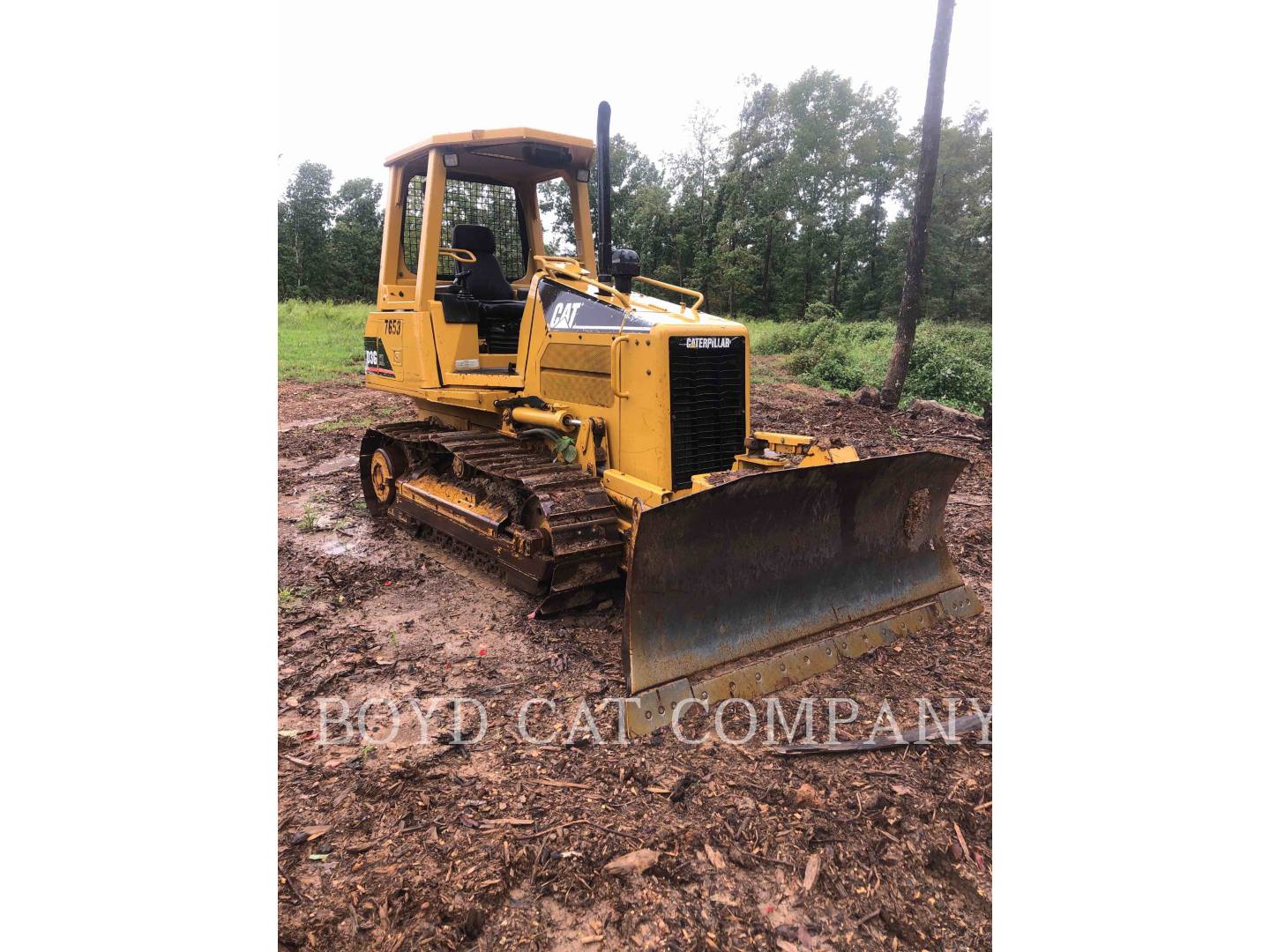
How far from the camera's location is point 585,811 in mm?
2635

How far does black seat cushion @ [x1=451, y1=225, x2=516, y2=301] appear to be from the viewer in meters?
5.47

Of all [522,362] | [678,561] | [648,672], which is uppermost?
[522,362]

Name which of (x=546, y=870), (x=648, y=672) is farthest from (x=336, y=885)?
(x=648, y=672)

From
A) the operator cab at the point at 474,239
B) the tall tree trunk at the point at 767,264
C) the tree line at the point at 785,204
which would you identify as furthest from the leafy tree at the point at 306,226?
the tall tree trunk at the point at 767,264

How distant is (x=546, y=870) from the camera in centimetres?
235

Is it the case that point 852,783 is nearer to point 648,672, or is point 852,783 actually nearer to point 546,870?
point 648,672

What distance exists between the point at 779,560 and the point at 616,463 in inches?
48.7

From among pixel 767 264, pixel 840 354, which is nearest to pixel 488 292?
pixel 840 354

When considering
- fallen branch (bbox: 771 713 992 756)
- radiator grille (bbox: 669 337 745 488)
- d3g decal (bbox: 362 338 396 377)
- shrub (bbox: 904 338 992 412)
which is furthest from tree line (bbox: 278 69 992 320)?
fallen branch (bbox: 771 713 992 756)

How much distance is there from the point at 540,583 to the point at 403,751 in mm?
1283

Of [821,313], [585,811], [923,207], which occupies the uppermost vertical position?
[923,207]

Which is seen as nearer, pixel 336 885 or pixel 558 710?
pixel 336 885

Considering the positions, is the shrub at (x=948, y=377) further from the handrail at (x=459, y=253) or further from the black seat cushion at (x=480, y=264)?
the handrail at (x=459, y=253)

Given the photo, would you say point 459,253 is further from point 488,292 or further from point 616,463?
point 616,463
